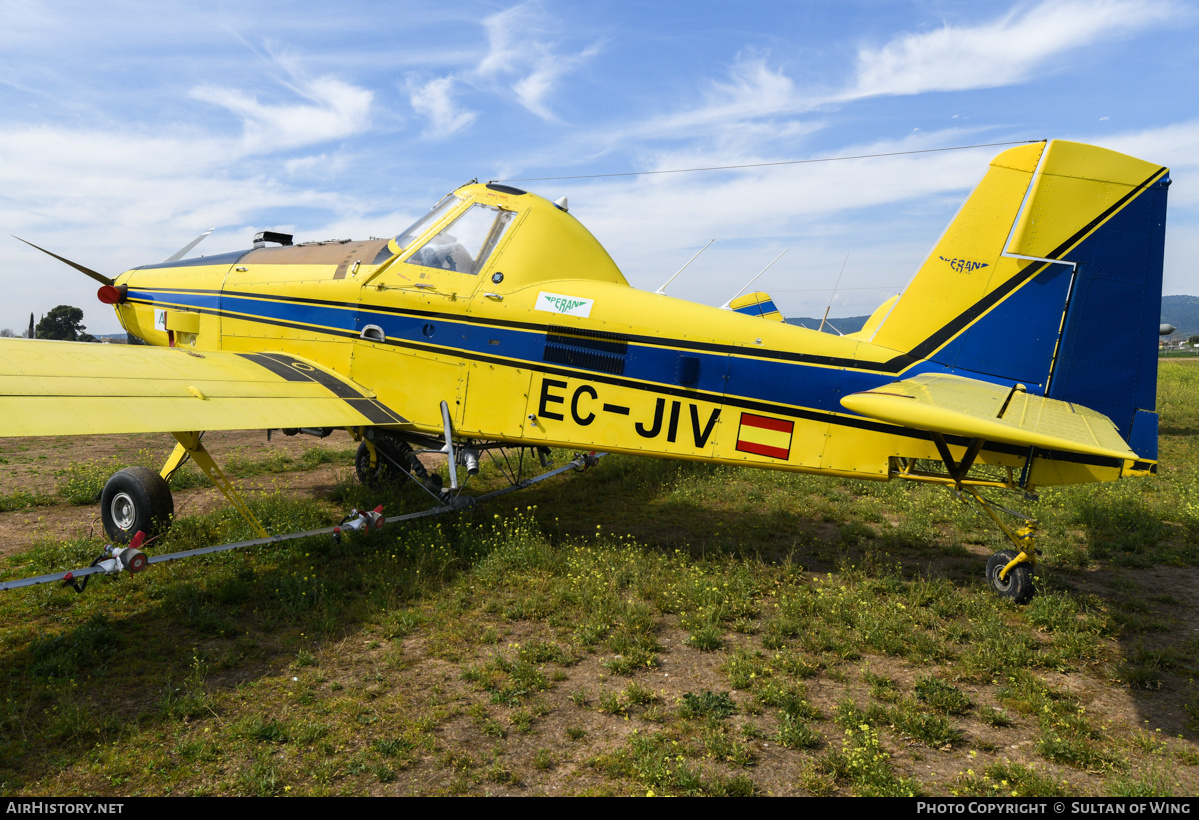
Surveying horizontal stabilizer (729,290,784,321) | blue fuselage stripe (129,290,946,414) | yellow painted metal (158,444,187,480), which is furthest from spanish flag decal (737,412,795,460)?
horizontal stabilizer (729,290,784,321)

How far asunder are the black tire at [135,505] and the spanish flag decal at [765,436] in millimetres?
5719

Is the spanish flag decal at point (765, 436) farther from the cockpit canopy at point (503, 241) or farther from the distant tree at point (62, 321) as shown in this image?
the distant tree at point (62, 321)

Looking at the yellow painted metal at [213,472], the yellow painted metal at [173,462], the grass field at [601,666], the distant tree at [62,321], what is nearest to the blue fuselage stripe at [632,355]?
the grass field at [601,666]

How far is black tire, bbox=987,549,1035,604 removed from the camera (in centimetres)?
554

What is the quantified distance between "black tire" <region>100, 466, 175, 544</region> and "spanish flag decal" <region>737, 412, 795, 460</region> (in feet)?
18.8

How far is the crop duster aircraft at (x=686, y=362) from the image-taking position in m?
5.43

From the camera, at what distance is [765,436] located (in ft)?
19.6

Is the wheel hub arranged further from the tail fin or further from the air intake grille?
the tail fin

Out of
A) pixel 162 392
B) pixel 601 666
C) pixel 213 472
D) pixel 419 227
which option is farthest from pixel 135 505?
pixel 601 666

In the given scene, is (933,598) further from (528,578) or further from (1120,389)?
(528,578)

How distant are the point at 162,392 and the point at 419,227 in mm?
3053

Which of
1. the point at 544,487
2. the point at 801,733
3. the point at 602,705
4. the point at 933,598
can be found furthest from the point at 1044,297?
the point at 544,487

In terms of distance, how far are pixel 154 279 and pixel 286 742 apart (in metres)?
7.65

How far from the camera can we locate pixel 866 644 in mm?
4941
